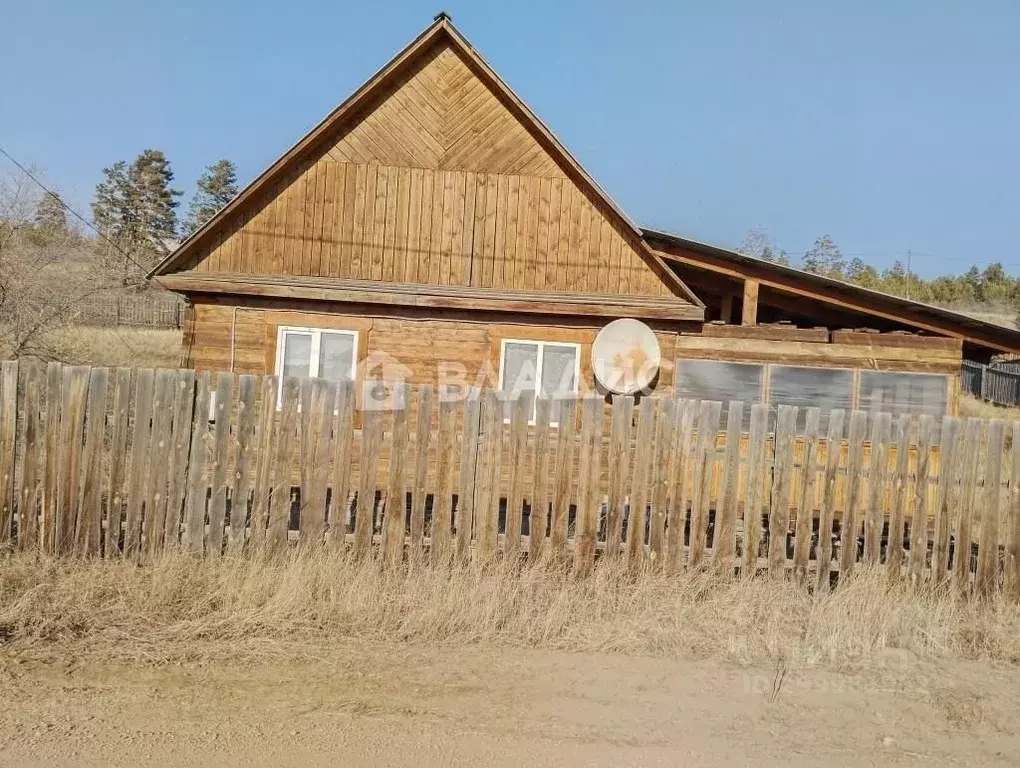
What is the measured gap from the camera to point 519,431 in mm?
6242

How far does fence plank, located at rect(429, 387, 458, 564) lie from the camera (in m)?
6.14

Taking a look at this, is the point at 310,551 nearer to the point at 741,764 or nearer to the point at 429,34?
the point at 741,764

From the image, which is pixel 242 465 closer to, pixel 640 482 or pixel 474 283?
pixel 640 482

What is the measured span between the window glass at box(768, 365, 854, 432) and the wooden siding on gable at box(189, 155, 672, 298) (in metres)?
1.82

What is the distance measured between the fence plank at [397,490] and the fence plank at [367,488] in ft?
0.38

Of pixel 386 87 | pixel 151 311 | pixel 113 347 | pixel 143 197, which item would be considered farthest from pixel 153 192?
pixel 386 87

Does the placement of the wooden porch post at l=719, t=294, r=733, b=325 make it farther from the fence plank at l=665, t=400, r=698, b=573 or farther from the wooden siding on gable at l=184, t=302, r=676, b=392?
the fence plank at l=665, t=400, r=698, b=573

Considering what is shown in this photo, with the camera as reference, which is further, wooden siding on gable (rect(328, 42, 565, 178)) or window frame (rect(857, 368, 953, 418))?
wooden siding on gable (rect(328, 42, 565, 178))

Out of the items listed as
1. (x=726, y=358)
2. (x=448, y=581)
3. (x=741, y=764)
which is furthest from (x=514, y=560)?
(x=726, y=358)

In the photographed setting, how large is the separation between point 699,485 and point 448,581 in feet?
6.59

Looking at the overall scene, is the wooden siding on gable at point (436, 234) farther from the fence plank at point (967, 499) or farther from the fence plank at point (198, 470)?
the fence plank at point (967, 499)

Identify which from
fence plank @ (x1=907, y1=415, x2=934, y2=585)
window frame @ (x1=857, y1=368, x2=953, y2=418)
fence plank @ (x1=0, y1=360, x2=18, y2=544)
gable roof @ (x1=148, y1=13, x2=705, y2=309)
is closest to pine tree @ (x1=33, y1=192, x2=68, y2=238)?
gable roof @ (x1=148, y1=13, x2=705, y2=309)

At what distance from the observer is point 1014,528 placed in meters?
6.10

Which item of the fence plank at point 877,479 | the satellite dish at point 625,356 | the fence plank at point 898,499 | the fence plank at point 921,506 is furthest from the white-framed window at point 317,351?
the fence plank at point 921,506
